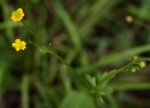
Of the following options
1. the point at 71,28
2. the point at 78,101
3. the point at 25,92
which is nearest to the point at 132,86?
the point at 78,101

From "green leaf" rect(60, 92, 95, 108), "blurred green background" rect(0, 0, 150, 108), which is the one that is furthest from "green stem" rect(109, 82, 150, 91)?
"green leaf" rect(60, 92, 95, 108)

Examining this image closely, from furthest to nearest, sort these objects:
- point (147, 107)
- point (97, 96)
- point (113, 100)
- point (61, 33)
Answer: point (61, 33) → point (147, 107) → point (113, 100) → point (97, 96)

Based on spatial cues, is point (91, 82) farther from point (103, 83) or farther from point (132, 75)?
point (132, 75)

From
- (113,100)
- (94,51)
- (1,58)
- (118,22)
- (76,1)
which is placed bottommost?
(113,100)

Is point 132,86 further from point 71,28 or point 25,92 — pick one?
point 25,92

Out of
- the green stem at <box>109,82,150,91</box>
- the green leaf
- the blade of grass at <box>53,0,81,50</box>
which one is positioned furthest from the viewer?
the blade of grass at <box>53,0,81,50</box>

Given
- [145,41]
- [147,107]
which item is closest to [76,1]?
[145,41]

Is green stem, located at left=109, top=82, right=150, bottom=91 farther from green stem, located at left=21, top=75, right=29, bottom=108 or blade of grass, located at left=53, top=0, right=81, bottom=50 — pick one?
green stem, located at left=21, top=75, right=29, bottom=108

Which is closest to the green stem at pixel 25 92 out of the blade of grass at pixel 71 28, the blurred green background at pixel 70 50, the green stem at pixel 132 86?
the blurred green background at pixel 70 50

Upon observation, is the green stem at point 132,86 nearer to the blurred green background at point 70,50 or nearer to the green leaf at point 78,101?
the blurred green background at point 70,50
